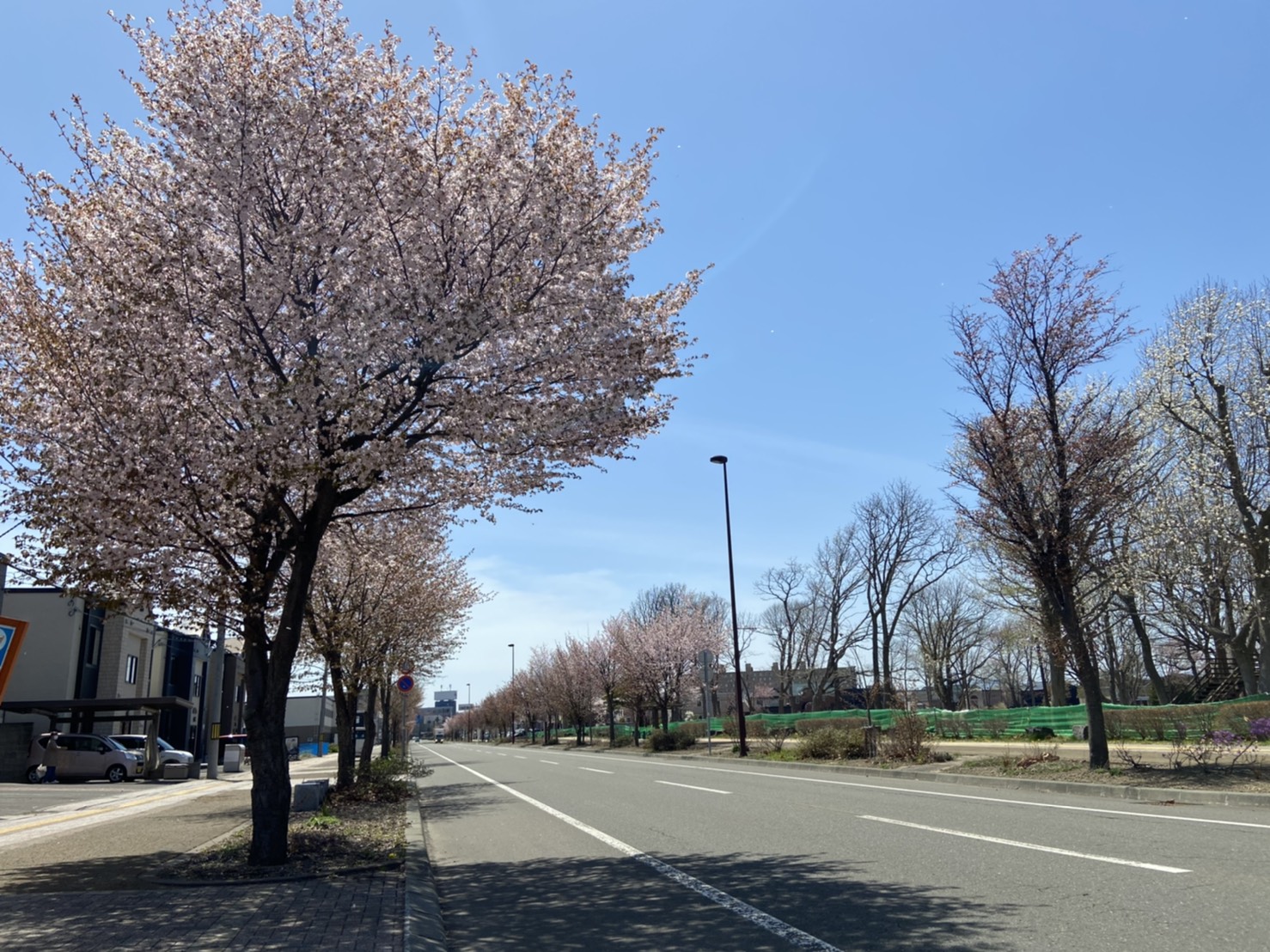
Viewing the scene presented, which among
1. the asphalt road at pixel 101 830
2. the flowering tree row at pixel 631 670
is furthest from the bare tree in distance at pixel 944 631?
the asphalt road at pixel 101 830

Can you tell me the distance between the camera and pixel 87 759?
95.8 feet

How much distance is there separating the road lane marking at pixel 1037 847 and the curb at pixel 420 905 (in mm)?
5402

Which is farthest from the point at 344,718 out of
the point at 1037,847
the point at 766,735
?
the point at 766,735

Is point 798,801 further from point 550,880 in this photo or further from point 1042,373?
point 1042,373

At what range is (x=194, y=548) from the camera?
9672 mm

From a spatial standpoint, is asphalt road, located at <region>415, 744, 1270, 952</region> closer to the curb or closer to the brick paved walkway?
the curb

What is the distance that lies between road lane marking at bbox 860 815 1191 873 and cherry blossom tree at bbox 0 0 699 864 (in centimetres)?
578

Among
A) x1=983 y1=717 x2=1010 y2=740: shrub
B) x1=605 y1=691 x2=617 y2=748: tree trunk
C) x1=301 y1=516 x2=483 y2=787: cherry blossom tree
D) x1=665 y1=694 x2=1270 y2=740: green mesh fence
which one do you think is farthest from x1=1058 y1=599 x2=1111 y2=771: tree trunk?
x1=605 y1=691 x2=617 y2=748: tree trunk

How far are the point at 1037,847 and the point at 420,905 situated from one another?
567 centimetres

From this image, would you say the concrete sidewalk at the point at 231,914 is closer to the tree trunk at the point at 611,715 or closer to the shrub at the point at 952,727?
the shrub at the point at 952,727

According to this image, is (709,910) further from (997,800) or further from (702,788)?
(702,788)

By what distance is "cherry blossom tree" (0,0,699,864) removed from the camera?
862 cm

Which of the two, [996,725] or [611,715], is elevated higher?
[611,715]

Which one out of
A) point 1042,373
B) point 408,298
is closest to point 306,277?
point 408,298
